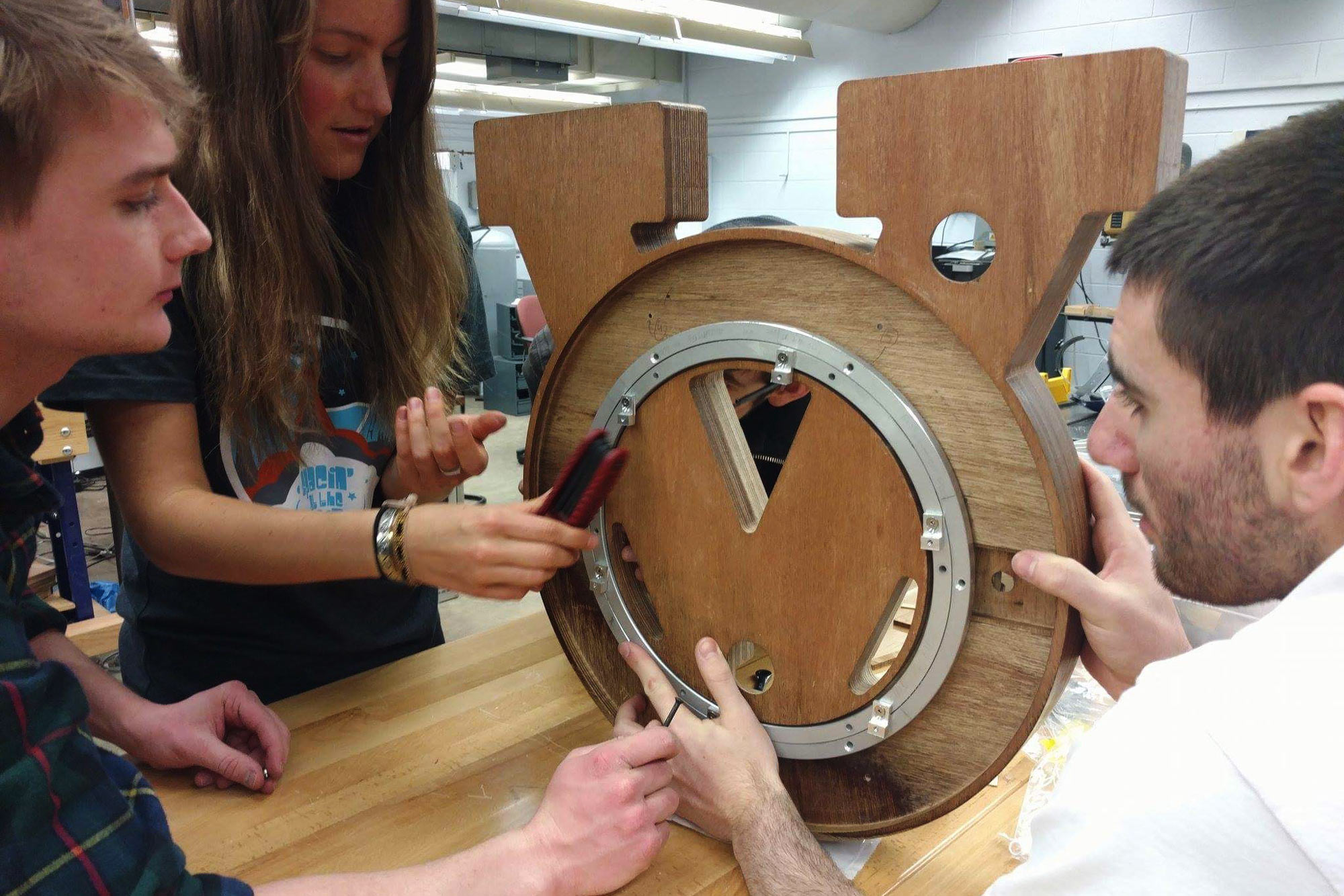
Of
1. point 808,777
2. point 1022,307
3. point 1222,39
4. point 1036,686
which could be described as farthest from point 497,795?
point 1222,39

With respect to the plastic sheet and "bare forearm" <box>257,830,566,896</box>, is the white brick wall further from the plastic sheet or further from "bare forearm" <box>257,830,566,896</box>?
"bare forearm" <box>257,830,566,896</box>

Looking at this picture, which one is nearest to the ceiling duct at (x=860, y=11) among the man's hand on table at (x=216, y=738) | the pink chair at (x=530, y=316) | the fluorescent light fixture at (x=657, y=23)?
the fluorescent light fixture at (x=657, y=23)

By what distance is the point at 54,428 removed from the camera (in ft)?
8.13

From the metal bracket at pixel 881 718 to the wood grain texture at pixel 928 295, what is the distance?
0.07 feet

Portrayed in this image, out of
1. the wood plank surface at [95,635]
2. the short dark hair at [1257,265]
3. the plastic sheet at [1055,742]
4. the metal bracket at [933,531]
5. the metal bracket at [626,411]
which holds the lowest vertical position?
the wood plank surface at [95,635]

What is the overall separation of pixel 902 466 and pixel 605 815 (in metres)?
0.39

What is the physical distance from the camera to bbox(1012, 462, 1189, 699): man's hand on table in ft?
2.37

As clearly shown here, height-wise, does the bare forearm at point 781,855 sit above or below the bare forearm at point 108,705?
below

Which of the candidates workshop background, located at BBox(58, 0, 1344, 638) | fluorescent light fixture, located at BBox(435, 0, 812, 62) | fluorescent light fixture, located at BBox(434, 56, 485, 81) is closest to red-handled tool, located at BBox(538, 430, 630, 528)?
workshop background, located at BBox(58, 0, 1344, 638)

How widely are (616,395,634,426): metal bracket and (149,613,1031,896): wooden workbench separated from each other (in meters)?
0.37

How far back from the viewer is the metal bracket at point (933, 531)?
771 mm

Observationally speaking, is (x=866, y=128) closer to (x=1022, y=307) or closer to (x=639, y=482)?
(x=1022, y=307)

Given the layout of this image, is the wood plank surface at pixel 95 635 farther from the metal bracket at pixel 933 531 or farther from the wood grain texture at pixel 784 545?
the metal bracket at pixel 933 531

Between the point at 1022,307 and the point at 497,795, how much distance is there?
2.24ft
